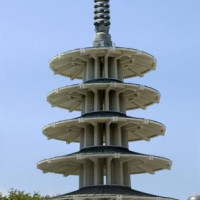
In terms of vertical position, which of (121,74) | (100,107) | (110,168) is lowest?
(110,168)

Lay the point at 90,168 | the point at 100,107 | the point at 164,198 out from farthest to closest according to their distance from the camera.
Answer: the point at 100,107
the point at 90,168
the point at 164,198

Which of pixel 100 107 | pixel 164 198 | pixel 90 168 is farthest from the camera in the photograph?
pixel 100 107

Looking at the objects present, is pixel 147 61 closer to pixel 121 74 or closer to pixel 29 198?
pixel 121 74

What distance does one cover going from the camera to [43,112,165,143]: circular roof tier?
66.1 meters

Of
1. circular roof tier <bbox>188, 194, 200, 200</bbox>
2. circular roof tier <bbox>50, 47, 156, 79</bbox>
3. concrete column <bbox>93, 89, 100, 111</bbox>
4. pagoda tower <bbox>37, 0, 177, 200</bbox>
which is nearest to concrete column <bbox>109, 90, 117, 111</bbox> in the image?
pagoda tower <bbox>37, 0, 177, 200</bbox>

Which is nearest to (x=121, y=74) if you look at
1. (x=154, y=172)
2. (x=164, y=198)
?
(x=154, y=172)

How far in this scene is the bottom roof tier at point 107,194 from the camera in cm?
Result: 5928

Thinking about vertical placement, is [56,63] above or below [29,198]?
above

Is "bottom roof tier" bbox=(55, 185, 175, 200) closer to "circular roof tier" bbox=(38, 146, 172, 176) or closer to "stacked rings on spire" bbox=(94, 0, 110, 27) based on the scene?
"circular roof tier" bbox=(38, 146, 172, 176)

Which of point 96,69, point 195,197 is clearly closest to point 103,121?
point 96,69

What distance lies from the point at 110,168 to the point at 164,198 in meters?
7.55

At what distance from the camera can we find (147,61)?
2968 inches

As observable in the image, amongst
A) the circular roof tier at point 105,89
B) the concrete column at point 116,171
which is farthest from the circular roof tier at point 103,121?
the concrete column at point 116,171

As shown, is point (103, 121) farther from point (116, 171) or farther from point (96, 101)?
point (116, 171)
